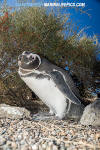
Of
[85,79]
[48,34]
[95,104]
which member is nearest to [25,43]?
[48,34]

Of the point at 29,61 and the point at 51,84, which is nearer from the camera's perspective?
the point at 51,84

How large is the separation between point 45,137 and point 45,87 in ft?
3.23

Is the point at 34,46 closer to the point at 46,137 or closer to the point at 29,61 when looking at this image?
the point at 29,61

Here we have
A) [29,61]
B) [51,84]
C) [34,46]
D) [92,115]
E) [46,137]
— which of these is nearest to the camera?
[46,137]

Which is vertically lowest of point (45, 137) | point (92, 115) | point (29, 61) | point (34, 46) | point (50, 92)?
point (45, 137)

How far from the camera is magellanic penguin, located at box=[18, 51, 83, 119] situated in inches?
108

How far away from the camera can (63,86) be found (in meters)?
2.75

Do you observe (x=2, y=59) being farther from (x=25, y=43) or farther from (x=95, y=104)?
(x=95, y=104)

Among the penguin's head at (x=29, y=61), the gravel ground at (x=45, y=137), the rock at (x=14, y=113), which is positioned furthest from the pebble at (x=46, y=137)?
the penguin's head at (x=29, y=61)

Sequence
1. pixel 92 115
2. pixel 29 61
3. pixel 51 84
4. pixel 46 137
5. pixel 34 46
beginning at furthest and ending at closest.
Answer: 1. pixel 34 46
2. pixel 29 61
3. pixel 51 84
4. pixel 92 115
5. pixel 46 137

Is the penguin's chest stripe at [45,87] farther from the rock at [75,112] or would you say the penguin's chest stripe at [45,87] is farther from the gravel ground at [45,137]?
the gravel ground at [45,137]

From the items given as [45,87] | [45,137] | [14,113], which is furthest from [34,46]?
[45,137]

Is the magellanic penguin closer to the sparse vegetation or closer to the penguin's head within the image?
the penguin's head

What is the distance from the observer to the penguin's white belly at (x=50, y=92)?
9.02ft
